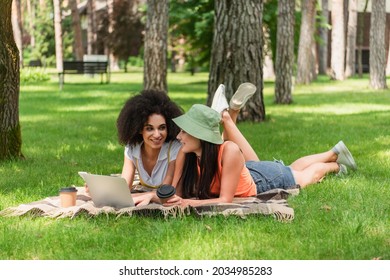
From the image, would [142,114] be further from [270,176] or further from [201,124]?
[270,176]

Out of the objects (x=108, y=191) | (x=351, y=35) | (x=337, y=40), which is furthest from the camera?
(x=351, y=35)

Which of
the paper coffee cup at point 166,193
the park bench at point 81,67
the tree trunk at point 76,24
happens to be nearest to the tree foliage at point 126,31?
the tree trunk at point 76,24

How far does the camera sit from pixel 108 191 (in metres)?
5.81

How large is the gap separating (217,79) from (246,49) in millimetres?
693

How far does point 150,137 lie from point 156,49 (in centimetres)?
1208

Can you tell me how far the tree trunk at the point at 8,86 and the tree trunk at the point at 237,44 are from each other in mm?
4356

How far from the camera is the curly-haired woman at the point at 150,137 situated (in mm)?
6332

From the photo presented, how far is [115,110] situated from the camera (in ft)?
53.0

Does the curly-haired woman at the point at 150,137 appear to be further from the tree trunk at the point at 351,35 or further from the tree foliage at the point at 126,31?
the tree foliage at the point at 126,31

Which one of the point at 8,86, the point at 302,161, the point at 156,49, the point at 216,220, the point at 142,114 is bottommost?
the point at 216,220

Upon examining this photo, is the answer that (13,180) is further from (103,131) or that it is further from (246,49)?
(246,49)

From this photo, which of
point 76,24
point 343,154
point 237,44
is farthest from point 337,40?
point 343,154

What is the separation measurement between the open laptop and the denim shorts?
4.56 ft
